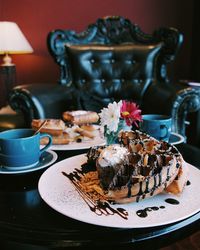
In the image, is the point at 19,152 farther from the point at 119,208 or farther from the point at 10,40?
the point at 10,40

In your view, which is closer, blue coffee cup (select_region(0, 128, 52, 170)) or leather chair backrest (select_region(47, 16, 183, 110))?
blue coffee cup (select_region(0, 128, 52, 170))

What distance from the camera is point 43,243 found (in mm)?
485

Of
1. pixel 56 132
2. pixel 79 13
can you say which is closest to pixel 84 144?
pixel 56 132

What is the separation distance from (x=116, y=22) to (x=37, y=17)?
2.85 feet

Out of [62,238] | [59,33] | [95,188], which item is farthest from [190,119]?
[62,238]

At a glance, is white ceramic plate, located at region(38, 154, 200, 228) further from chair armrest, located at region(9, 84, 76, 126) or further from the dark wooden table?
chair armrest, located at region(9, 84, 76, 126)

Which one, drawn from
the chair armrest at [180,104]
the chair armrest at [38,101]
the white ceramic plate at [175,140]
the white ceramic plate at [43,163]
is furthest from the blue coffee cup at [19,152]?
the chair armrest at [180,104]

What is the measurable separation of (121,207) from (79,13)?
2.47 m

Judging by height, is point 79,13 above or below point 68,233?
above

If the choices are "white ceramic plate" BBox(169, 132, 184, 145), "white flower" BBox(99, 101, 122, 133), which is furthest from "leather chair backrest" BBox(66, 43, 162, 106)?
"white flower" BBox(99, 101, 122, 133)

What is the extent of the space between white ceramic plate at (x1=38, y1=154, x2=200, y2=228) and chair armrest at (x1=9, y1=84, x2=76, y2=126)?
1.00 m

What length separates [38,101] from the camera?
1669 mm

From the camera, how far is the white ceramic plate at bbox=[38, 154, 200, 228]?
1.68 feet

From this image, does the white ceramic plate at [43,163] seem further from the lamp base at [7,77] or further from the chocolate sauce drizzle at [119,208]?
the lamp base at [7,77]
